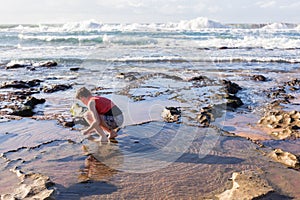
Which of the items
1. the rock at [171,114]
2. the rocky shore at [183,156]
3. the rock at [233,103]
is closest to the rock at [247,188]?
the rocky shore at [183,156]

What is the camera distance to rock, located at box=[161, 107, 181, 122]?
20.4 ft

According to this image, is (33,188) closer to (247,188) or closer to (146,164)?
(146,164)

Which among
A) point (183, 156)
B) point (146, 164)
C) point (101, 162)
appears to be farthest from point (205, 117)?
point (101, 162)

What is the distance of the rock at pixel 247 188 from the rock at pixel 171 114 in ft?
8.28

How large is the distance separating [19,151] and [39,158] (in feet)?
1.41

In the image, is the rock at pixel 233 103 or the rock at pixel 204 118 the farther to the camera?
the rock at pixel 233 103

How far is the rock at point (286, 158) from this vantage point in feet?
13.5

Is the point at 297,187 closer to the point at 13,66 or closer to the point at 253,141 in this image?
the point at 253,141

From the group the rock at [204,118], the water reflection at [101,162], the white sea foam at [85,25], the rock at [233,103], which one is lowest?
the water reflection at [101,162]

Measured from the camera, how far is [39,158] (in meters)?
4.32

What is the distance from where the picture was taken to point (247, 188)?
337 centimetres

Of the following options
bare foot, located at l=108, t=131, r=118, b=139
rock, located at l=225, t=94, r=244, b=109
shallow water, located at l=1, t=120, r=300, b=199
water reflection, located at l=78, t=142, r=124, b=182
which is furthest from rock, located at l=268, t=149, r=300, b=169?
rock, located at l=225, t=94, r=244, b=109

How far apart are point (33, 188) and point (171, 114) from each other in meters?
3.51

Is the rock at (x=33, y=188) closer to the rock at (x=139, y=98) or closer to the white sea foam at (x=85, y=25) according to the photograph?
the rock at (x=139, y=98)
